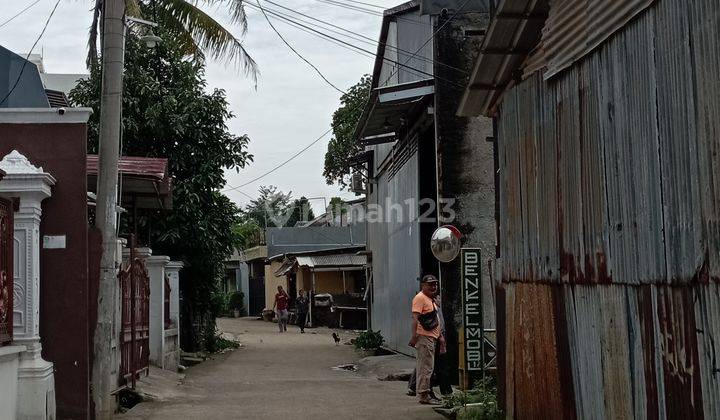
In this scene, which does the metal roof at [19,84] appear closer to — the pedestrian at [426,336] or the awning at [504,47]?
the pedestrian at [426,336]

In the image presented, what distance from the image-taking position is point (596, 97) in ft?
24.3

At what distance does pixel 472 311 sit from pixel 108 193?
563 centimetres

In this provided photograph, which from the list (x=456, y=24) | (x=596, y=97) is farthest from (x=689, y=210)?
(x=456, y=24)

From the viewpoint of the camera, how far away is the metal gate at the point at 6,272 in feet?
31.3

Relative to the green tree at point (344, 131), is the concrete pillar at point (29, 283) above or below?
below

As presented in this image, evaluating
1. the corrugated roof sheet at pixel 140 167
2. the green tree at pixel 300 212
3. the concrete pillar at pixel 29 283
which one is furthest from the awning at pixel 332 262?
the green tree at pixel 300 212


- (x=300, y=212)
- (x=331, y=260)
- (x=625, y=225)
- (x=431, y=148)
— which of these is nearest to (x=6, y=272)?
(x=625, y=225)

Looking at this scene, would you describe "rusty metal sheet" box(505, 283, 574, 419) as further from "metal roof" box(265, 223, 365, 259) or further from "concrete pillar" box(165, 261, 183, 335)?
"metal roof" box(265, 223, 365, 259)

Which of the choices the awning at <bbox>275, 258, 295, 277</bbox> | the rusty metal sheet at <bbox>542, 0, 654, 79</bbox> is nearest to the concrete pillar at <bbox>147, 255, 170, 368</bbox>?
the rusty metal sheet at <bbox>542, 0, 654, 79</bbox>

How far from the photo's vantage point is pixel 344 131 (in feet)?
152

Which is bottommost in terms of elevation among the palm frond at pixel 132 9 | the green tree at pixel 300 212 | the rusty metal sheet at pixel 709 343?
the rusty metal sheet at pixel 709 343

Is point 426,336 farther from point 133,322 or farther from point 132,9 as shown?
point 132,9

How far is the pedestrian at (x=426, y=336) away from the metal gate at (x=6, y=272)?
578 cm

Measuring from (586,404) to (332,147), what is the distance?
41534mm
